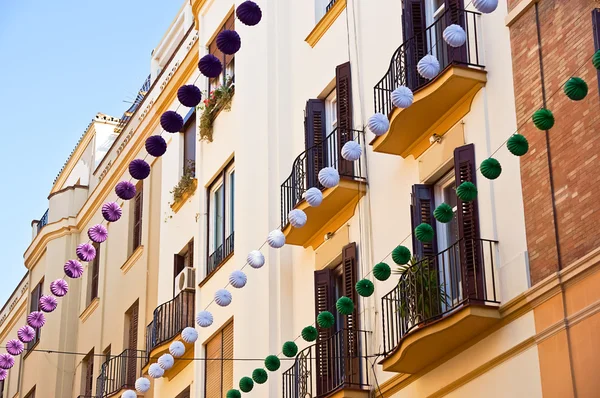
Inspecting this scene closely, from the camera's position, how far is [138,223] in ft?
93.1

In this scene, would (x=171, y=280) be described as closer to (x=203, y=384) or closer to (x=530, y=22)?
(x=203, y=384)

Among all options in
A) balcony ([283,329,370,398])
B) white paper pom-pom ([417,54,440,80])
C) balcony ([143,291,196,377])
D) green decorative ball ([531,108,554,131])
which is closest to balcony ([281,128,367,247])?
balcony ([283,329,370,398])

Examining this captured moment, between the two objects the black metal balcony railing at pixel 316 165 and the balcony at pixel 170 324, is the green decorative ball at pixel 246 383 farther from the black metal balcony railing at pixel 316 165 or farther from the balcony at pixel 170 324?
the balcony at pixel 170 324

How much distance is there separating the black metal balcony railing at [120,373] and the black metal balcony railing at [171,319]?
1.52m

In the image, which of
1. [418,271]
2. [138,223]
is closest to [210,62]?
[418,271]

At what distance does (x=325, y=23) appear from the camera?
20.0 metres

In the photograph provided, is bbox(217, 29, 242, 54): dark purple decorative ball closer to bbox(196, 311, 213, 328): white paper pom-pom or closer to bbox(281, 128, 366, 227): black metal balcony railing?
bbox(281, 128, 366, 227): black metal balcony railing

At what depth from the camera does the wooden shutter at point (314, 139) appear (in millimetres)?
18828

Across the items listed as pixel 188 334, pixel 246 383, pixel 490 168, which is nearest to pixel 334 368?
pixel 246 383

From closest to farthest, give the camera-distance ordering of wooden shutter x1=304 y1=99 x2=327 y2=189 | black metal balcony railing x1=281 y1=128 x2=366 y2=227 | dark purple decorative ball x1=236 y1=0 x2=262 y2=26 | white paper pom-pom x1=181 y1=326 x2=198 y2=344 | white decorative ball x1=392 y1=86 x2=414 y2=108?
1. white decorative ball x1=392 y1=86 x2=414 y2=108
2. dark purple decorative ball x1=236 y1=0 x2=262 y2=26
3. black metal balcony railing x1=281 y1=128 x2=366 y2=227
4. white paper pom-pom x1=181 y1=326 x2=198 y2=344
5. wooden shutter x1=304 y1=99 x2=327 y2=189

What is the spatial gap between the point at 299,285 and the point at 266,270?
0.71m

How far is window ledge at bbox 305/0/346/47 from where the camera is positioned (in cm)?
1962

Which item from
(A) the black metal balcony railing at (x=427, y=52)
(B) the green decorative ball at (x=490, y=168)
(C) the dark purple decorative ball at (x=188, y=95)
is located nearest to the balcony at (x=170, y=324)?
(A) the black metal balcony railing at (x=427, y=52)

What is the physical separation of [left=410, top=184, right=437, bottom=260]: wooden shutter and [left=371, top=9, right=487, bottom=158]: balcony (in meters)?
0.63
